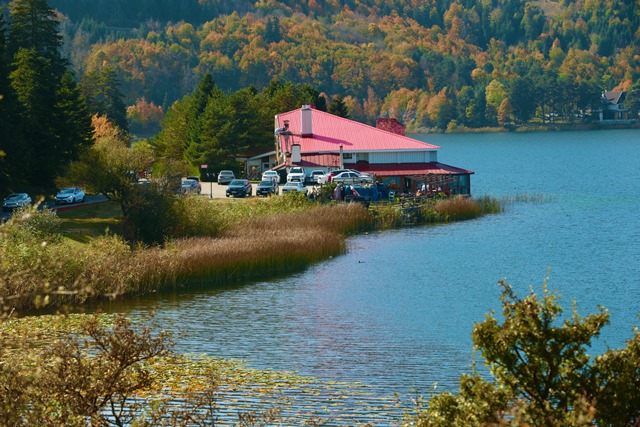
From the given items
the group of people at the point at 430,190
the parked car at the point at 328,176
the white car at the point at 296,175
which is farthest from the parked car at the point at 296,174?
the group of people at the point at 430,190

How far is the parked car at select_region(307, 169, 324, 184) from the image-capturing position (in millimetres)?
86387

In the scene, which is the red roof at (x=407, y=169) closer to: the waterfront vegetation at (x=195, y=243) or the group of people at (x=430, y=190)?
the group of people at (x=430, y=190)

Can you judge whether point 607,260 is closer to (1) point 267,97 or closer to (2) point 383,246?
(2) point 383,246

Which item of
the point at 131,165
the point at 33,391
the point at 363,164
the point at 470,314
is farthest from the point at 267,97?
the point at 33,391

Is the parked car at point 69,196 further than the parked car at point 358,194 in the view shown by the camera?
No

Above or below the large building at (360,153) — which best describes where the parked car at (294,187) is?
below

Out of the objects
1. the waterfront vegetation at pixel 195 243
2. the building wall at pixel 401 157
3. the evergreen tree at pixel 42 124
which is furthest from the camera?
the building wall at pixel 401 157

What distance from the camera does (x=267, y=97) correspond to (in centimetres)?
12300

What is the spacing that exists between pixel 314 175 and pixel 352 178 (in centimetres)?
668

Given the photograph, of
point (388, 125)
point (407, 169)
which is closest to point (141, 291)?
point (407, 169)

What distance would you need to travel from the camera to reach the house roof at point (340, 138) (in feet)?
294

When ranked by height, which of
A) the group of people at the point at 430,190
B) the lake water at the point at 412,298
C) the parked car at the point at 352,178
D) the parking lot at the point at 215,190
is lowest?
the lake water at the point at 412,298

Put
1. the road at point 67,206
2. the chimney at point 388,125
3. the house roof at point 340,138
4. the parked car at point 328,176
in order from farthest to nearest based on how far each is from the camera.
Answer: the chimney at point 388,125 < the house roof at point 340,138 < the parked car at point 328,176 < the road at point 67,206

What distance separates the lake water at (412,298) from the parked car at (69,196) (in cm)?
1750
